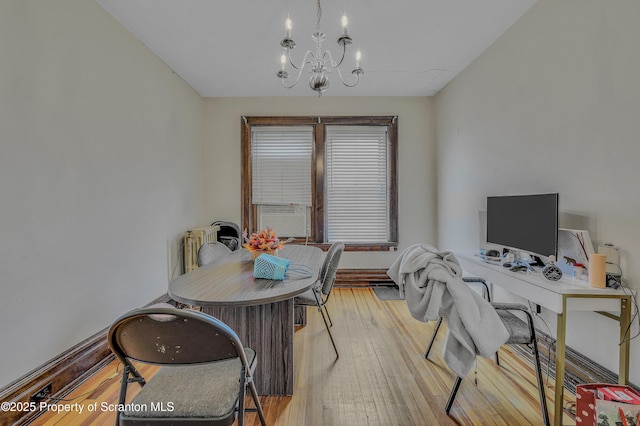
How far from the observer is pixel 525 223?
84.1 inches

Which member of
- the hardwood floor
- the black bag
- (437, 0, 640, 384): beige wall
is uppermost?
(437, 0, 640, 384): beige wall

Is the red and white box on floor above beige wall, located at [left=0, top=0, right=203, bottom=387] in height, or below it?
below

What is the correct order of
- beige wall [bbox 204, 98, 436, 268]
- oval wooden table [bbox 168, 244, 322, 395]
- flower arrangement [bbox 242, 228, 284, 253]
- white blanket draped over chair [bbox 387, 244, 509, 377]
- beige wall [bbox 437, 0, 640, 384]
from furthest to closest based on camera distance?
beige wall [bbox 204, 98, 436, 268], flower arrangement [bbox 242, 228, 284, 253], oval wooden table [bbox 168, 244, 322, 395], beige wall [bbox 437, 0, 640, 384], white blanket draped over chair [bbox 387, 244, 509, 377]

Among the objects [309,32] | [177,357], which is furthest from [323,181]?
[177,357]

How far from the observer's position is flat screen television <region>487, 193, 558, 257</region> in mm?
1868

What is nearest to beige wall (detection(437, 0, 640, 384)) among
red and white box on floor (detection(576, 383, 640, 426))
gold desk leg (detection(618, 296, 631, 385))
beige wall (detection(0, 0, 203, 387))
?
gold desk leg (detection(618, 296, 631, 385))

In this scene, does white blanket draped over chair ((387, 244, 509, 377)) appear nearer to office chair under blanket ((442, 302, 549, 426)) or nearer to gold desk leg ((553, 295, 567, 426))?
office chair under blanket ((442, 302, 549, 426))

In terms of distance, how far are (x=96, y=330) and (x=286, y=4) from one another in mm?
2904

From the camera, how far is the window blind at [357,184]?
4.31m

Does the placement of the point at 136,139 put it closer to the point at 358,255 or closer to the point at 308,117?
the point at 308,117

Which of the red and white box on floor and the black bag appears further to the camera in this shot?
the black bag

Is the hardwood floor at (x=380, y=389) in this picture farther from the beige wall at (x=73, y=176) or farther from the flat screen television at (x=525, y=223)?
the flat screen television at (x=525, y=223)

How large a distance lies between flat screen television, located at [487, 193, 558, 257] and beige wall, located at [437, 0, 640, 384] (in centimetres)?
20

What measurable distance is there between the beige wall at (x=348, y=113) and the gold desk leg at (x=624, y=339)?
2735 millimetres
